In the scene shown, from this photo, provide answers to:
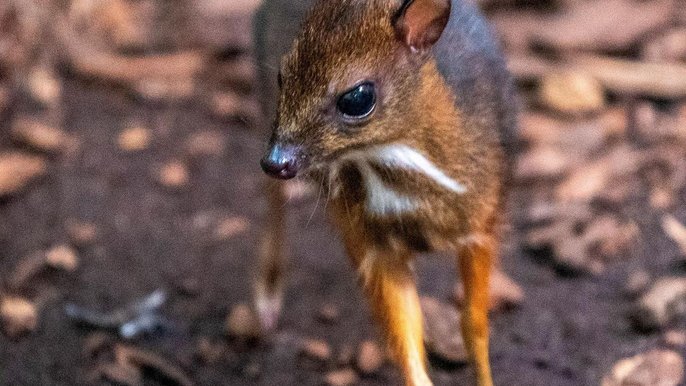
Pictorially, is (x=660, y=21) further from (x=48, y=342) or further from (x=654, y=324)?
(x=48, y=342)

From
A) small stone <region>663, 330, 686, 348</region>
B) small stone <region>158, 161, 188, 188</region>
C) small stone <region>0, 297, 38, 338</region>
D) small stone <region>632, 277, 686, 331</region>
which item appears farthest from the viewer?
small stone <region>158, 161, 188, 188</region>

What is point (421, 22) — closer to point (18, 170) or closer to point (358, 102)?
point (358, 102)

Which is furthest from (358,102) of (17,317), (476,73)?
(17,317)

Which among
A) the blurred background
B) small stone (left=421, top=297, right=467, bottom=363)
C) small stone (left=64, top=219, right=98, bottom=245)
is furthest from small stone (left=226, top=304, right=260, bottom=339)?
small stone (left=64, top=219, right=98, bottom=245)

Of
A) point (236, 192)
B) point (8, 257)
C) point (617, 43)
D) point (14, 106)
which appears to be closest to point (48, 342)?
point (8, 257)

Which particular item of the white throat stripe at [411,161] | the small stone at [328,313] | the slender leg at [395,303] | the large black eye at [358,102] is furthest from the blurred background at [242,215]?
the large black eye at [358,102]

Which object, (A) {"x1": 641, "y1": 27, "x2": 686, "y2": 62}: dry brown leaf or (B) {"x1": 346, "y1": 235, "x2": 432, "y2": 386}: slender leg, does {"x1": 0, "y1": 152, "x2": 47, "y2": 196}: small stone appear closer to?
(B) {"x1": 346, "y1": 235, "x2": 432, "y2": 386}: slender leg
